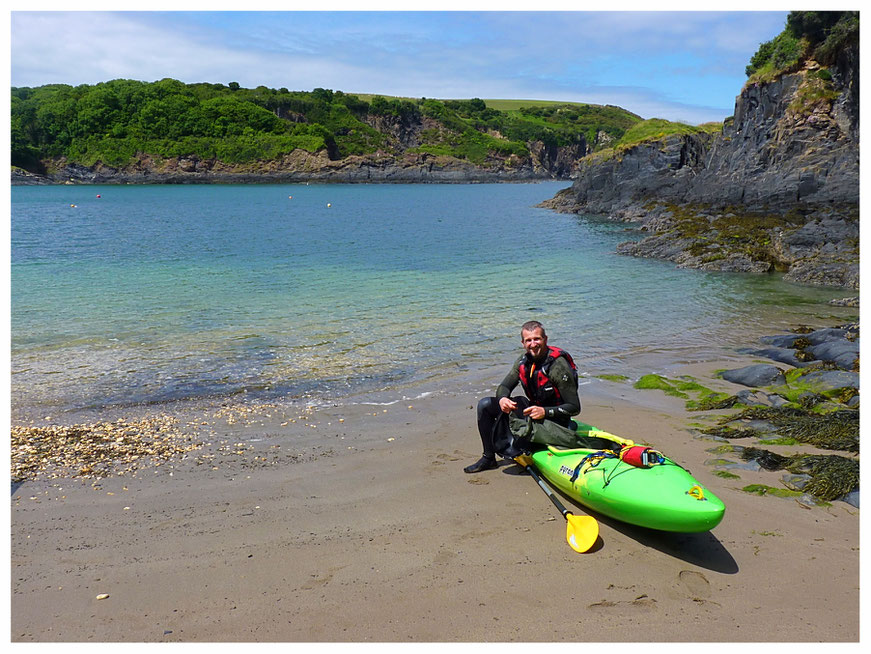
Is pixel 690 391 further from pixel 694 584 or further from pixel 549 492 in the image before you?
pixel 694 584

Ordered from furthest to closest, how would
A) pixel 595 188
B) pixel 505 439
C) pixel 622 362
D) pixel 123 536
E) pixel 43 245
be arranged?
pixel 595 188
pixel 43 245
pixel 622 362
pixel 505 439
pixel 123 536

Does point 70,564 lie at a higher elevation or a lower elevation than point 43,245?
lower

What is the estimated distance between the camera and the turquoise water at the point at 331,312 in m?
11.4

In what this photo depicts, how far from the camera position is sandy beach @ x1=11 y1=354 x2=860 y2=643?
4422 millimetres

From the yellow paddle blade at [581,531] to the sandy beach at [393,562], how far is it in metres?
0.10

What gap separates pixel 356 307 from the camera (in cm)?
1808

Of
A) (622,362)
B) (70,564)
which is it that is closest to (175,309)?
(622,362)

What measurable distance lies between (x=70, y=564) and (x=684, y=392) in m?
8.91

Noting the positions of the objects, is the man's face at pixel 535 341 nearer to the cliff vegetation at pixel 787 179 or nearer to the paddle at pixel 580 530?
the paddle at pixel 580 530

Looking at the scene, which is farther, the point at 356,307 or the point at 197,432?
the point at 356,307

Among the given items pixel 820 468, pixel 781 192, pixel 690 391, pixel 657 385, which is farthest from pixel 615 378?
pixel 781 192

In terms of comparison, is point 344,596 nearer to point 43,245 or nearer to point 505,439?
point 505,439

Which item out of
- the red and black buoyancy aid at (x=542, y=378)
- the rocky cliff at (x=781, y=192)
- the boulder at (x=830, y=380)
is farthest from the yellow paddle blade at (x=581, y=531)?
the rocky cliff at (x=781, y=192)

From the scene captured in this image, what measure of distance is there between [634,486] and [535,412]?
4.65ft
